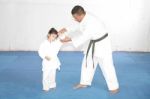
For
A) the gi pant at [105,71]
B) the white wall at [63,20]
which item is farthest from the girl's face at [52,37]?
the white wall at [63,20]

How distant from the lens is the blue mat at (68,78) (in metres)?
4.54

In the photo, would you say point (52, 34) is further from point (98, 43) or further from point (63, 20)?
point (63, 20)

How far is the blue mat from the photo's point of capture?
14.9 ft

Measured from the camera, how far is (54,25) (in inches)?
325

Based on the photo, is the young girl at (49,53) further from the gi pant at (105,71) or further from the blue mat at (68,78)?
the gi pant at (105,71)

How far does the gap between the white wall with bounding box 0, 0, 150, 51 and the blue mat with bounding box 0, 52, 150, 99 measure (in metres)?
0.57

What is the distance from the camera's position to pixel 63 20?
8227 millimetres

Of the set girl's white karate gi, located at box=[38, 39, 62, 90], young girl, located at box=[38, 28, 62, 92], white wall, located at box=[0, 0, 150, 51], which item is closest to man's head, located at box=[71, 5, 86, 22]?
young girl, located at box=[38, 28, 62, 92]

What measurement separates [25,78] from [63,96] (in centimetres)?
135

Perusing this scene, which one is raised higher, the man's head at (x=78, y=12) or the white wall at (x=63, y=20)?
the man's head at (x=78, y=12)

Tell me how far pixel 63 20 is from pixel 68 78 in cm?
309

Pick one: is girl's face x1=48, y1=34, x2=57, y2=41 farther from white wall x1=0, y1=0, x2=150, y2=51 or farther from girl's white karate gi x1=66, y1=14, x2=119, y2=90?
white wall x1=0, y1=0, x2=150, y2=51

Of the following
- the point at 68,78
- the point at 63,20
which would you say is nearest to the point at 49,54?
the point at 68,78

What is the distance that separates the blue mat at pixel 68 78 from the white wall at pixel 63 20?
0.57 meters
